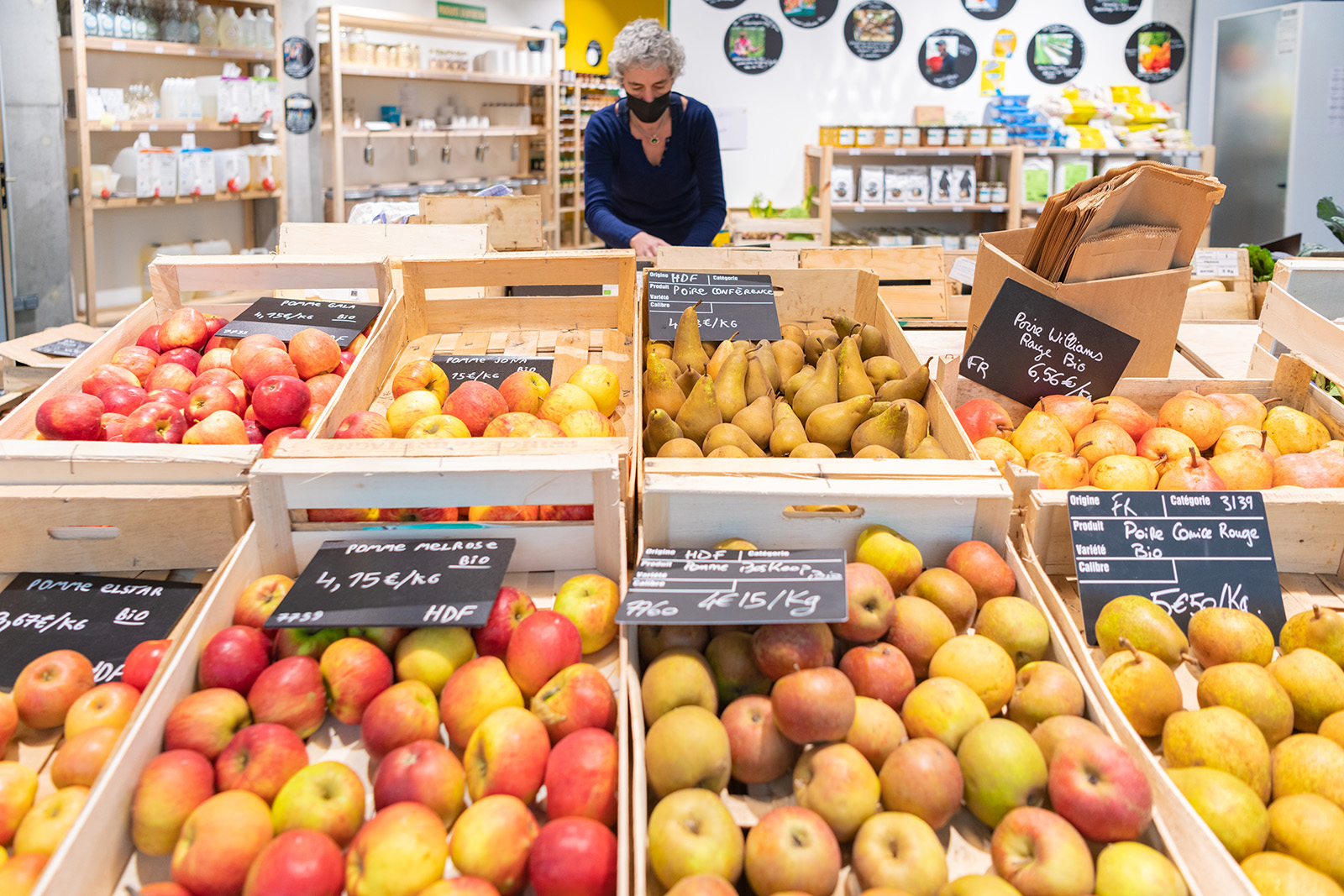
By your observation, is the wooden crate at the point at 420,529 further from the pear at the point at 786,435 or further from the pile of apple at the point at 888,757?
the pear at the point at 786,435

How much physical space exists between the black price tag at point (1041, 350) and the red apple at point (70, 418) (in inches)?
68.7

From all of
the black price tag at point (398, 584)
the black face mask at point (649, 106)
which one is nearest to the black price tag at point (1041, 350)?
the black price tag at point (398, 584)

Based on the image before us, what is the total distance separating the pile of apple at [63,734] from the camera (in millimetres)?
939

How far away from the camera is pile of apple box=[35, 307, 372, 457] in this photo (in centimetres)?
162

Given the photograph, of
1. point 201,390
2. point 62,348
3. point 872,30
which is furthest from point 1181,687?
point 872,30

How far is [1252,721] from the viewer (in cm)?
111

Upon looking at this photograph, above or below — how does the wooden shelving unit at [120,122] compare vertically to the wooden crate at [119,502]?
above

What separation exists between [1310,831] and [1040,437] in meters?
0.85

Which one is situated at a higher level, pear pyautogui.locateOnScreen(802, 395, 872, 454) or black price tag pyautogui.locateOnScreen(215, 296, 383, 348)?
black price tag pyautogui.locateOnScreen(215, 296, 383, 348)

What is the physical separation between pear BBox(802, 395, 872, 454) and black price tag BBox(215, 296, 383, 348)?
109 cm

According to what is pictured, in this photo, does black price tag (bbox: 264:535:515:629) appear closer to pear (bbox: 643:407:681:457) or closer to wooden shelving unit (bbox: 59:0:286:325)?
pear (bbox: 643:407:681:457)

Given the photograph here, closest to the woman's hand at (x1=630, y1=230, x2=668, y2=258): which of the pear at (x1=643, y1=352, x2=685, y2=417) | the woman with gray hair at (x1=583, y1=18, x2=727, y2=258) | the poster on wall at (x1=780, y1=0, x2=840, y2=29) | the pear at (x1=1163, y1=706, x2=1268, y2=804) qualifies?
the woman with gray hair at (x1=583, y1=18, x2=727, y2=258)

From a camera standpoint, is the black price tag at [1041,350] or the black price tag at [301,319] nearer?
the black price tag at [1041,350]

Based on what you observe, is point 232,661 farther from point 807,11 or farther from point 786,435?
point 807,11
